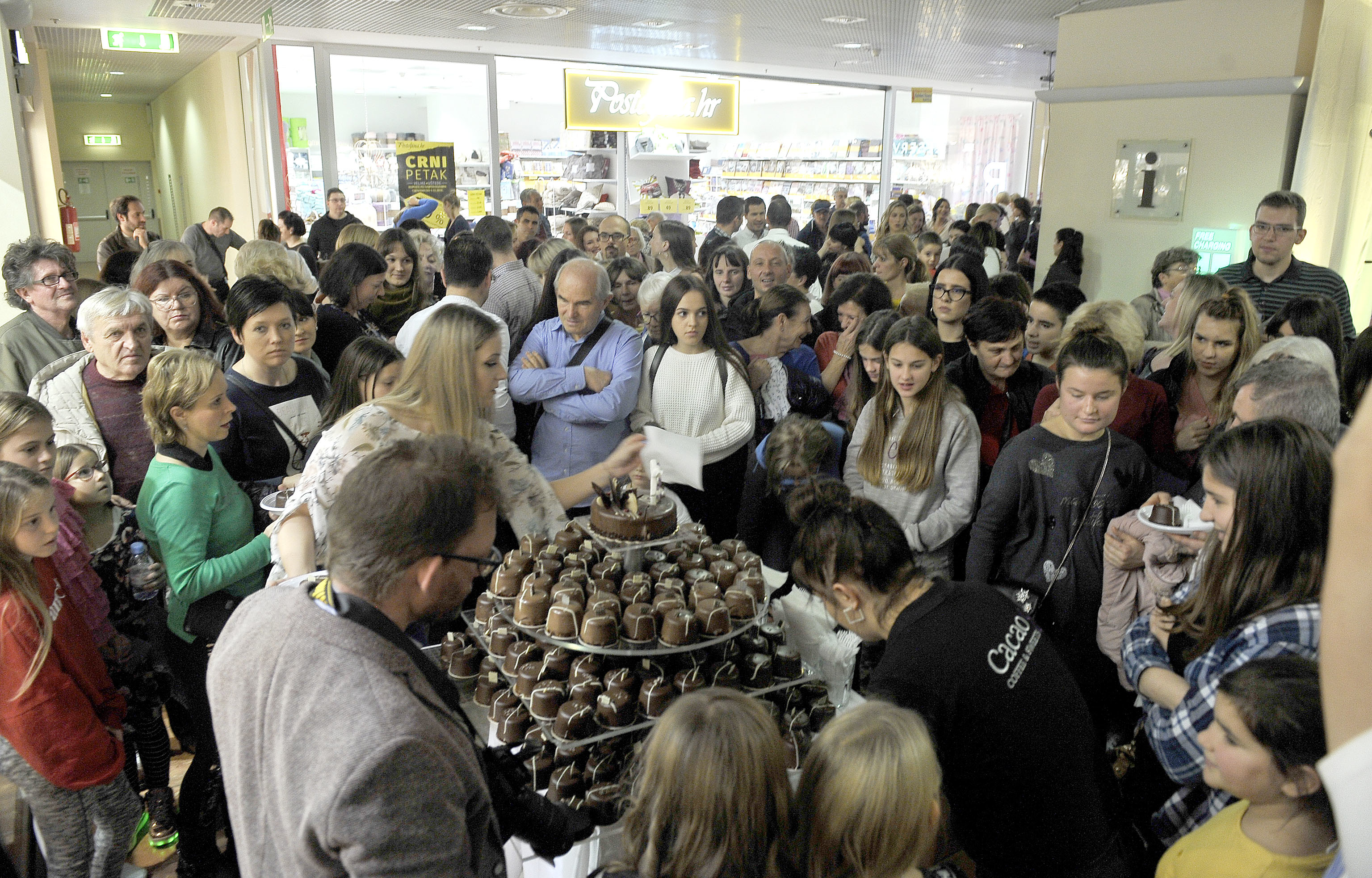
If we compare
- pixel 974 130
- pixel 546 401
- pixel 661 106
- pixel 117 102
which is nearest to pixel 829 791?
pixel 546 401

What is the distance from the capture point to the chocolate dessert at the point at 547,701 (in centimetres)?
216

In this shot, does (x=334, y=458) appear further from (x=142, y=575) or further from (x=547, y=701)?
(x=547, y=701)

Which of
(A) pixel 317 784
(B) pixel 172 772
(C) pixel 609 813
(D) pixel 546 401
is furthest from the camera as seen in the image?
(D) pixel 546 401

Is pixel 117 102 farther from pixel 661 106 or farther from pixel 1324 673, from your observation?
pixel 1324 673

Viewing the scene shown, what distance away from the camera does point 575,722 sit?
2076 mm

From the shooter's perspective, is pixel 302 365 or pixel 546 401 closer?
pixel 302 365

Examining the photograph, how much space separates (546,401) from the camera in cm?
370

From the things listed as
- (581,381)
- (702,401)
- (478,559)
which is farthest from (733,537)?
(478,559)

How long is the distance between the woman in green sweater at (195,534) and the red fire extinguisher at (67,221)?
8.53 m

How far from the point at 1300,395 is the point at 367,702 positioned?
2516 millimetres

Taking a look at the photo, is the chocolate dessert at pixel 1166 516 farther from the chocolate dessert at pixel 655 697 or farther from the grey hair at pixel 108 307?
the grey hair at pixel 108 307

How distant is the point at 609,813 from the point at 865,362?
2.06 meters

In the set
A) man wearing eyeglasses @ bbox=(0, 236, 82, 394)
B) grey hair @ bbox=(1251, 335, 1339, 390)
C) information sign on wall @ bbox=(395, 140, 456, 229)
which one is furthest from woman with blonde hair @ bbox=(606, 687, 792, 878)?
information sign on wall @ bbox=(395, 140, 456, 229)

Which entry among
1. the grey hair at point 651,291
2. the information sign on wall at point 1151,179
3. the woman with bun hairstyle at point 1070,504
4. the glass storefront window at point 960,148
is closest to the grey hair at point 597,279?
the grey hair at point 651,291
